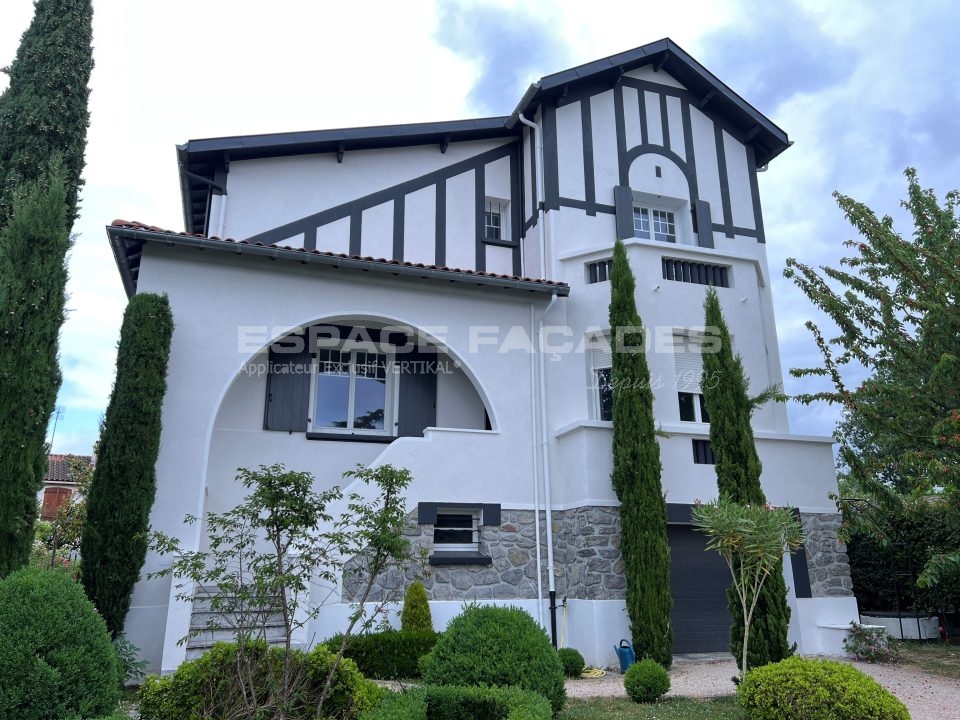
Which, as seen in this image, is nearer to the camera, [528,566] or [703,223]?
[528,566]

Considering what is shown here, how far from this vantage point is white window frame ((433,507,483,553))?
10.9 metres

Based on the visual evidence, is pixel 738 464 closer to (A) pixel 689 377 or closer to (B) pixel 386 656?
(A) pixel 689 377

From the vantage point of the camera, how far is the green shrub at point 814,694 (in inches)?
224

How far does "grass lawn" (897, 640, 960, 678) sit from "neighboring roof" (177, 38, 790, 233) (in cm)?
1043

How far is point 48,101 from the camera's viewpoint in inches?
365

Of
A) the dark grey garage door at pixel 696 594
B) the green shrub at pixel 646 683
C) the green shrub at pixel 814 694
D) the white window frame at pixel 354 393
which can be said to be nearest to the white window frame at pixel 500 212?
the white window frame at pixel 354 393

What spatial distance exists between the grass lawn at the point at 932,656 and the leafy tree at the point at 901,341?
218 centimetres

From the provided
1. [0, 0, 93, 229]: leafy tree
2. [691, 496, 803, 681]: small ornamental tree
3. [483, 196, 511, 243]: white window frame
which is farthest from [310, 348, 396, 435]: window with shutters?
[691, 496, 803, 681]: small ornamental tree

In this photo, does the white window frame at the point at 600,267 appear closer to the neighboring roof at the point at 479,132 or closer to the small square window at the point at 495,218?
the small square window at the point at 495,218

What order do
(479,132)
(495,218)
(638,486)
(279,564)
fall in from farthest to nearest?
(495,218) → (479,132) → (638,486) → (279,564)

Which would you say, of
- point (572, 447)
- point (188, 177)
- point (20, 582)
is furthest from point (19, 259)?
point (572, 447)

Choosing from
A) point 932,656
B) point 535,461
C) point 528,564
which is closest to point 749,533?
point 528,564

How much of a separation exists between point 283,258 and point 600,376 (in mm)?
5973

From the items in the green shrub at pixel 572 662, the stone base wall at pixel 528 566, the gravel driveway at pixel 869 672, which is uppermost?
the stone base wall at pixel 528 566
